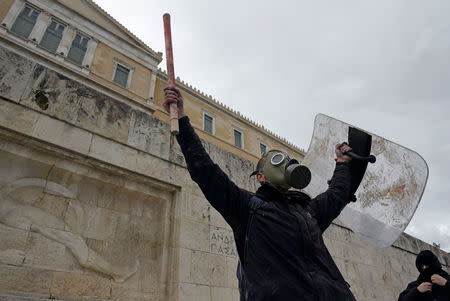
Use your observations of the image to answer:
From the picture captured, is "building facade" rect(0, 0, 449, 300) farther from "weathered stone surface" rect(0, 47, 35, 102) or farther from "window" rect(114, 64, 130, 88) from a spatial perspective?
"window" rect(114, 64, 130, 88)

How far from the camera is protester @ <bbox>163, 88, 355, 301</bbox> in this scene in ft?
4.96

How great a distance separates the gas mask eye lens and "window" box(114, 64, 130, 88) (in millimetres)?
20248

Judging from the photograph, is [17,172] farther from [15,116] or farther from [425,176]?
[425,176]

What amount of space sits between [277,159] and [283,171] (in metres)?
0.11

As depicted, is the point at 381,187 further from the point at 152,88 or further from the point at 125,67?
the point at 125,67

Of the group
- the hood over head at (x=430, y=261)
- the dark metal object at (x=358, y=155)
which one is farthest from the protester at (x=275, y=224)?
the hood over head at (x=430, y=261)

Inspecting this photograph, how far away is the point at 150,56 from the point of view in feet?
74.7

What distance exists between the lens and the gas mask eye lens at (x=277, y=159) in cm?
202

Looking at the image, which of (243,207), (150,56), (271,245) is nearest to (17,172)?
(243,207)

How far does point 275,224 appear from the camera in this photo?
172 cm

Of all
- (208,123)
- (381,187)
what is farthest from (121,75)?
(381,187)

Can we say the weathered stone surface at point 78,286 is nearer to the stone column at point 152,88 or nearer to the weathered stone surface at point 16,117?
the weathered stone surface at point 16,117

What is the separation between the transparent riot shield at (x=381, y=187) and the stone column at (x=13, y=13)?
20.4 m

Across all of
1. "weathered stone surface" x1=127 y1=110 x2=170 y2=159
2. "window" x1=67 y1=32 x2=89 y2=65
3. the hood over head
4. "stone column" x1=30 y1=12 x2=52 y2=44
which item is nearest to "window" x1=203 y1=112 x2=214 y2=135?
"window" x1=67 y1=32 x2=89 y2=65
